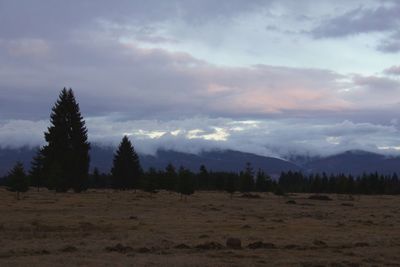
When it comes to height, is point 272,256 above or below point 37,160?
below

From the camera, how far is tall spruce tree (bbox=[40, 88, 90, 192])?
63219 millimetres

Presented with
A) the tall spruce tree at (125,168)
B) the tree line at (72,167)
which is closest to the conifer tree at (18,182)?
the tree line at (72,167)

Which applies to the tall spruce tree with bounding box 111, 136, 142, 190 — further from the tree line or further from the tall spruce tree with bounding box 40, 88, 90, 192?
the tall spruce tree with bounding box 40, 88, 90, 192

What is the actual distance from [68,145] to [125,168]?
21995 mm

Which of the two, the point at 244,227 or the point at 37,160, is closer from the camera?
the point at 244,227

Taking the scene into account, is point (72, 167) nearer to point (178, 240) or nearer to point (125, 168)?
point (125, 168)

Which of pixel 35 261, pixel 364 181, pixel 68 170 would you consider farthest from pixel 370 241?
pixel 364 181

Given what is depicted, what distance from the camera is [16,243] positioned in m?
23.1

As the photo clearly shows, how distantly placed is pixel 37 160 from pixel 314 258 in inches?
2666

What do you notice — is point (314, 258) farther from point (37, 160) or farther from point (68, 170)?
point (37, 160)

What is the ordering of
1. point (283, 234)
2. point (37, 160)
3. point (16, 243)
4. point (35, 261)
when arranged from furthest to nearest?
1. point (37, 160)
2. point (283, 234)
3. point (16, 243)
4. point (35, 261)

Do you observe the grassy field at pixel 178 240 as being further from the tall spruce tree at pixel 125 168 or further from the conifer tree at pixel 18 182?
the tall spruce tree at pixel 125 168

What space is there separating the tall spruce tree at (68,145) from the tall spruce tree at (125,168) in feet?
65.2

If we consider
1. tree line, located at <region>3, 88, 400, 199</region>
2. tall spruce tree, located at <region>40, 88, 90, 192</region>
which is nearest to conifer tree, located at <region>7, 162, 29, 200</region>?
tree line, located at <region>3, 88, 400, 199</region>
